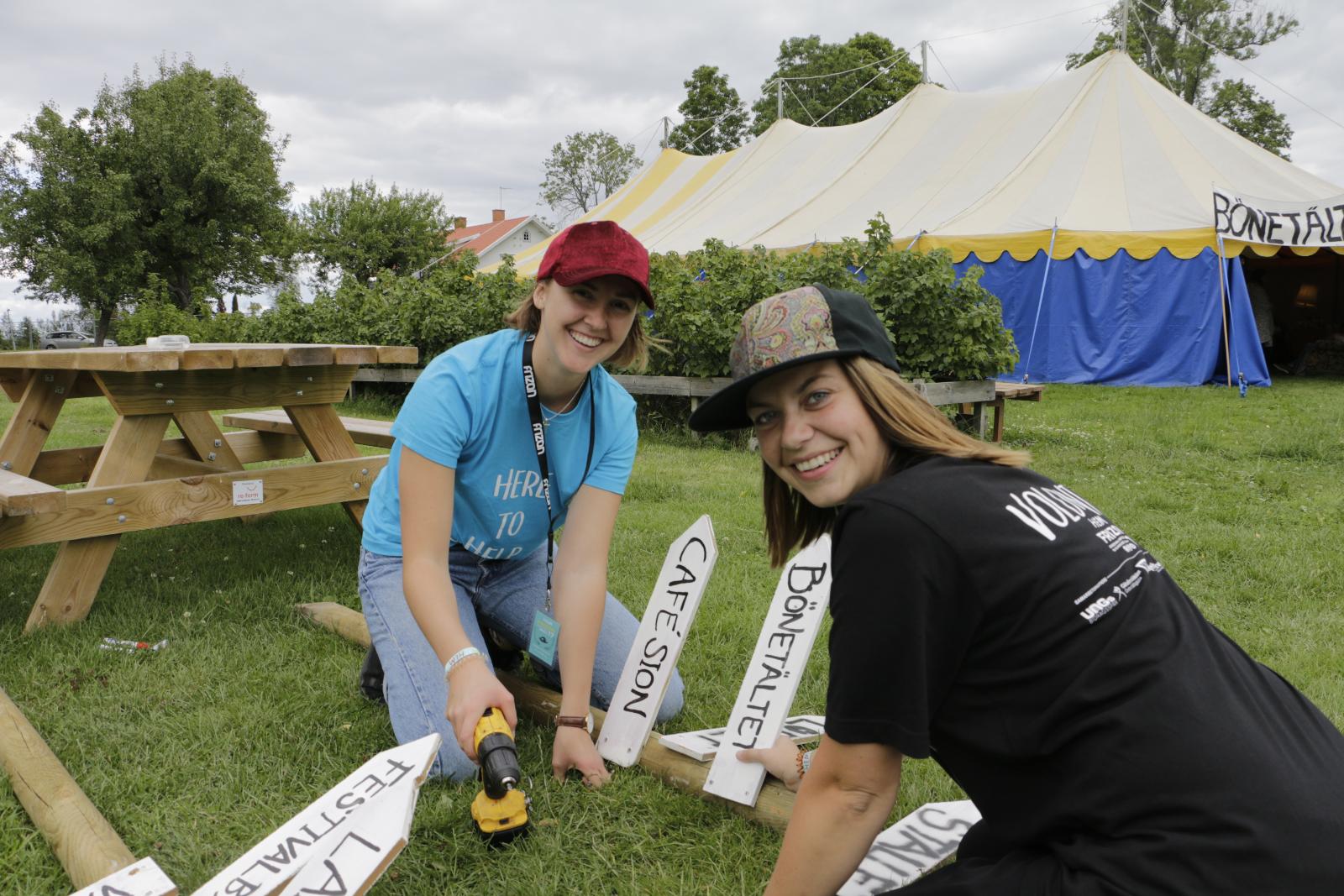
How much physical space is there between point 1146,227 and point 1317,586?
9.02m

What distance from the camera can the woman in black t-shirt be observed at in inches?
46.1

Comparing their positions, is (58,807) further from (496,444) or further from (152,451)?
(152,451)

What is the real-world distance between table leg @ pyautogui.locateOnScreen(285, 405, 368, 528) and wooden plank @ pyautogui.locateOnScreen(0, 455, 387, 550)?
0.12 m

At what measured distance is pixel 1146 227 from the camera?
459 inches

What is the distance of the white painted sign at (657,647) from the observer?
250 cm

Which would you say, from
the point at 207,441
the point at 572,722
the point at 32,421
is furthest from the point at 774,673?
the point at 32,421

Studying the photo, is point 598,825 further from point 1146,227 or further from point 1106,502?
point 1146,227

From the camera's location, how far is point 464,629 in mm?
2354

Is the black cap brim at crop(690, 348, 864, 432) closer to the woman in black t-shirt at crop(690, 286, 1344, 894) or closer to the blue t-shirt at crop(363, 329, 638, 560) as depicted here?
the woman in black t-shirt at crop(690, 286, 1344, 894)

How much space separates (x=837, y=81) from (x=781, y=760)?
4355 cm

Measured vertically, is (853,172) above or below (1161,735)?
above

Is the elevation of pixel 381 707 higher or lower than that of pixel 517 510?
lower

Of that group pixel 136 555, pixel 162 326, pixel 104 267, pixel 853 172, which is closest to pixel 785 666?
pixel 136 555

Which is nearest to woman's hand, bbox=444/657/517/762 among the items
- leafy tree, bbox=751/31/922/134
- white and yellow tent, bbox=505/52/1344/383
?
white and yellow tent, bbox=505/52/1344/383
